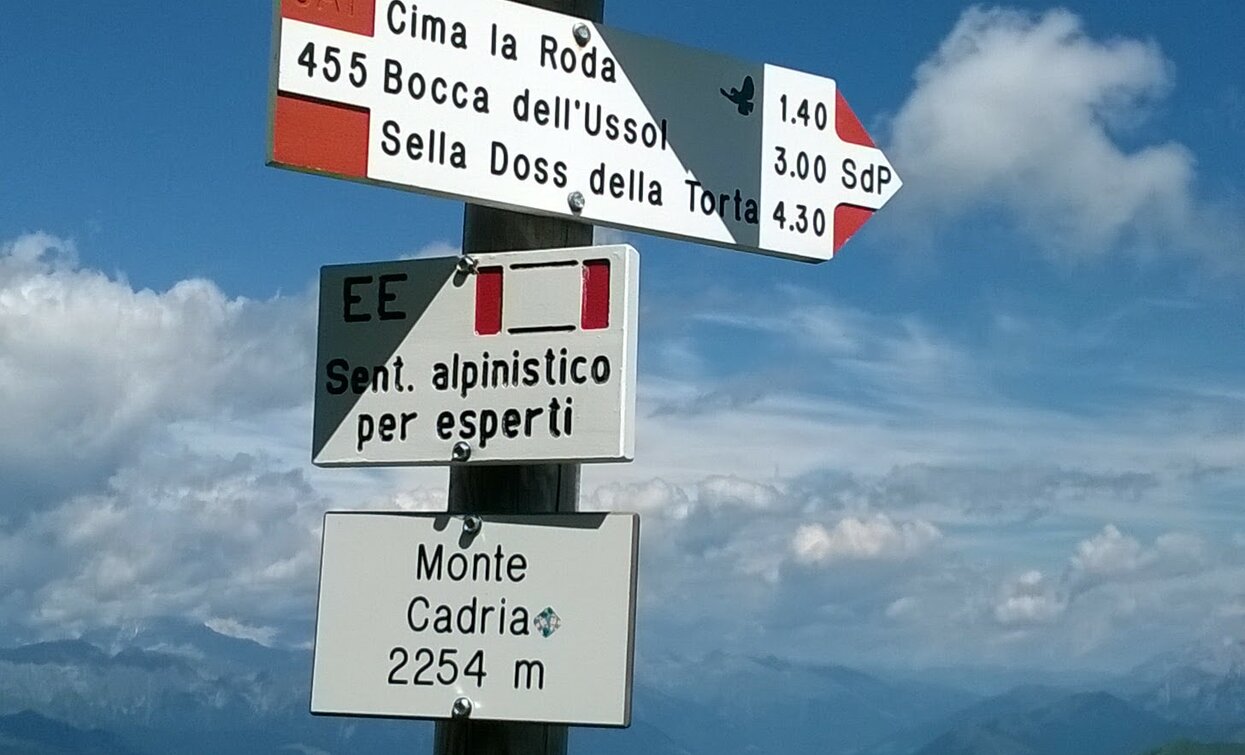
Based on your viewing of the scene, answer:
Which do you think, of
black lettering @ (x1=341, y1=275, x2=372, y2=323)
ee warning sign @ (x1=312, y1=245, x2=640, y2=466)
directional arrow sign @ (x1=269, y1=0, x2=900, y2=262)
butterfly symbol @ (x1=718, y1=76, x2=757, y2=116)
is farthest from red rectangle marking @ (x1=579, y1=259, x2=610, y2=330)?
butterfly symbol @ (x1=718, y1=76, x2=757, y2=116)

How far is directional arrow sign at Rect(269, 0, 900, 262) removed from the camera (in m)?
2.77

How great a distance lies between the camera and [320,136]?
2.73 metres

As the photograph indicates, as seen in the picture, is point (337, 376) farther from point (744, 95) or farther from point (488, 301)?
point (744, 95)

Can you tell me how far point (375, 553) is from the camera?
2.98 meters

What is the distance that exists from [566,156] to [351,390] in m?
0.65

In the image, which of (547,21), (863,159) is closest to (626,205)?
(547,21)

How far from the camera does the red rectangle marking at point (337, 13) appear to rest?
2732mm

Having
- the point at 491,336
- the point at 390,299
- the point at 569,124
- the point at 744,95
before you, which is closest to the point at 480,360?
the point at 491,336

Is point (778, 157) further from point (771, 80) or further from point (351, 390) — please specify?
point (351, 390)

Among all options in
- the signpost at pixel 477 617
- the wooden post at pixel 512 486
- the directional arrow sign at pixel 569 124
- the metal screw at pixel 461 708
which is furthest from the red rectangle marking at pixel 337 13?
the metal screw at pixel 461 708

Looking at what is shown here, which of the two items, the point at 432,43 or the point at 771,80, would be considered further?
the point at 771,80

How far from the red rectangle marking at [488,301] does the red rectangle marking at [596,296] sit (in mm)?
181

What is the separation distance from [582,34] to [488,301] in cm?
60

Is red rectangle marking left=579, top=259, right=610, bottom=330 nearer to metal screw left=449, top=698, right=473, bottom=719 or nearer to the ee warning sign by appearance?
the ee warning sign
